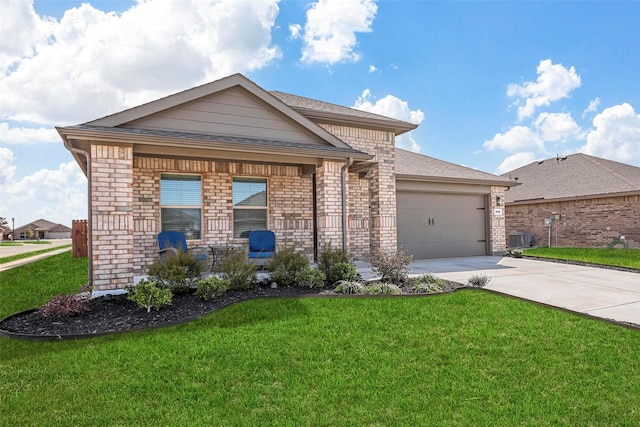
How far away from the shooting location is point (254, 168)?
30.2 ft

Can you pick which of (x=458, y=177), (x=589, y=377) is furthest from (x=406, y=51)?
(x=589, y=377)

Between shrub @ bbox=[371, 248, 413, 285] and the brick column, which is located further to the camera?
shrub @ bbox=[371, 248, 413, 285]

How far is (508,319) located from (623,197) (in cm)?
1431

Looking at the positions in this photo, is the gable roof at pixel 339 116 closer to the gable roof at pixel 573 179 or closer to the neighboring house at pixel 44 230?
the gable roof at pixel 573 179

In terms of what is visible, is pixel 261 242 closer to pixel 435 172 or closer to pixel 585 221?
pixel 435 172

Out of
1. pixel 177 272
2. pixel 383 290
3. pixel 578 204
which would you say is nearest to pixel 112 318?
pixel 177 272

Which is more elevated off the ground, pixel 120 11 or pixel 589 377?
pixel 120 11

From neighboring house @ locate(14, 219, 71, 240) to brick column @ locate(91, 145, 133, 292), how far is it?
86969 mm

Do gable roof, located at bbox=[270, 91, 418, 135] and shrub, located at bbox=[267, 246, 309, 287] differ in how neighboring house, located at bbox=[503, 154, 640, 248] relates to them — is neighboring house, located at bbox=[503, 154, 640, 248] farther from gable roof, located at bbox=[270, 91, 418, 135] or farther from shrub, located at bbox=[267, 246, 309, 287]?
shrub, located at bbox=[267, 246, 309, 287]

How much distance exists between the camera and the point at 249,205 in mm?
9281

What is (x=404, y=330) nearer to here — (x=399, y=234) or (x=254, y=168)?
(x=254, y=168)

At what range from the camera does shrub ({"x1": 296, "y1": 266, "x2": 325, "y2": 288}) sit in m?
6.69

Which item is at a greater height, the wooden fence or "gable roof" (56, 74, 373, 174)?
"gable roof" (56, 74, 373, 174)

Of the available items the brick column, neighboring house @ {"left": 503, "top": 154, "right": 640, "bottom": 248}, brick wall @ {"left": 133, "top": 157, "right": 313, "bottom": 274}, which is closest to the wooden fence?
brick wall @ {"left": 133, "top": 157, "right": 313, "bottom": 274}
